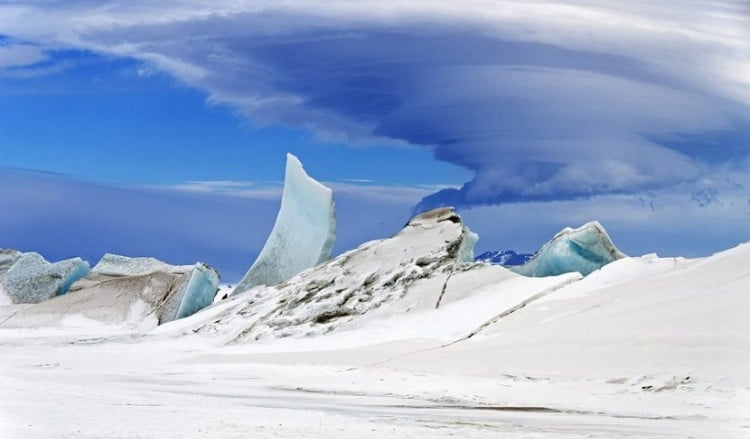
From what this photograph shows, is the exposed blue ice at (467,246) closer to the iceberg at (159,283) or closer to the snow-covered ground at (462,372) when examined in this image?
the snow-covered ground at (462,372)

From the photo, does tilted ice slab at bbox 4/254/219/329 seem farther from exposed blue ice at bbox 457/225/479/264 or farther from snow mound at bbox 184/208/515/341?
exposed blue ice at bbox 457/225/479/264

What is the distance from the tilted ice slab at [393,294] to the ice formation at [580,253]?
60.3 inches

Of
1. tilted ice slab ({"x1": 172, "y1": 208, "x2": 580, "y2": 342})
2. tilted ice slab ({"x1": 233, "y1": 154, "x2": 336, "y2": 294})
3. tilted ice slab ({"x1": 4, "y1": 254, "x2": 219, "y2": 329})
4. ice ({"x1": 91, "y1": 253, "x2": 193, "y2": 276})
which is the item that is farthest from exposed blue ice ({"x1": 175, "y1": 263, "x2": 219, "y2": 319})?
ice ({"x1": 91, "y1": 253, "x2": 193, "y2": 276})

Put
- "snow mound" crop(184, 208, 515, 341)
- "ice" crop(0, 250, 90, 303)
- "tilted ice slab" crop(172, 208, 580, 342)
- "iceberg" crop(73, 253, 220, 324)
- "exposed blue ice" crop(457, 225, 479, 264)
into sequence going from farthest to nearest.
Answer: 1. "ice" crop(0, 250, 90, 303)
2. "iceberg" crop(73, 253, 220, 324)
3. "exposed blue ice" crop(457, 225, 479, 264)
4. "snow mound" crop(184, 208, 515, 341)
5. "tilted ice slab" crop(172, 208, 580, 342)

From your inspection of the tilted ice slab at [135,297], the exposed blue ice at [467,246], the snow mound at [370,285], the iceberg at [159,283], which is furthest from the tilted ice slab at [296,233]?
the exposed blue ice at [467,246]

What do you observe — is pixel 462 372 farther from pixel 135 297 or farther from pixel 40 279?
pixel 40 279

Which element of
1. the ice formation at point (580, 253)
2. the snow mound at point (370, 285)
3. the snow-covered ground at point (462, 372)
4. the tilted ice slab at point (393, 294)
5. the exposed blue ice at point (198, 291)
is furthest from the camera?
the exposed blue ice at point (198, 291)

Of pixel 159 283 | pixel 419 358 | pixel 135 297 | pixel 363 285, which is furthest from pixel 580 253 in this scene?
pixel 135 297

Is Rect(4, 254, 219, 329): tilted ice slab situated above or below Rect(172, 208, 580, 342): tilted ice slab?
below

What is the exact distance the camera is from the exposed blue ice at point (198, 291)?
2233 cm

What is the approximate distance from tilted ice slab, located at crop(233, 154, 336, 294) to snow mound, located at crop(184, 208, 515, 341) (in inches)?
56.6

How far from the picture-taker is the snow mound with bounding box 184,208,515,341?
17.6 metres

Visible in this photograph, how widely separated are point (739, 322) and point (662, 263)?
4556 millimetres

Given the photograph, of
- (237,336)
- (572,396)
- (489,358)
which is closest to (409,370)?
(489,358)
